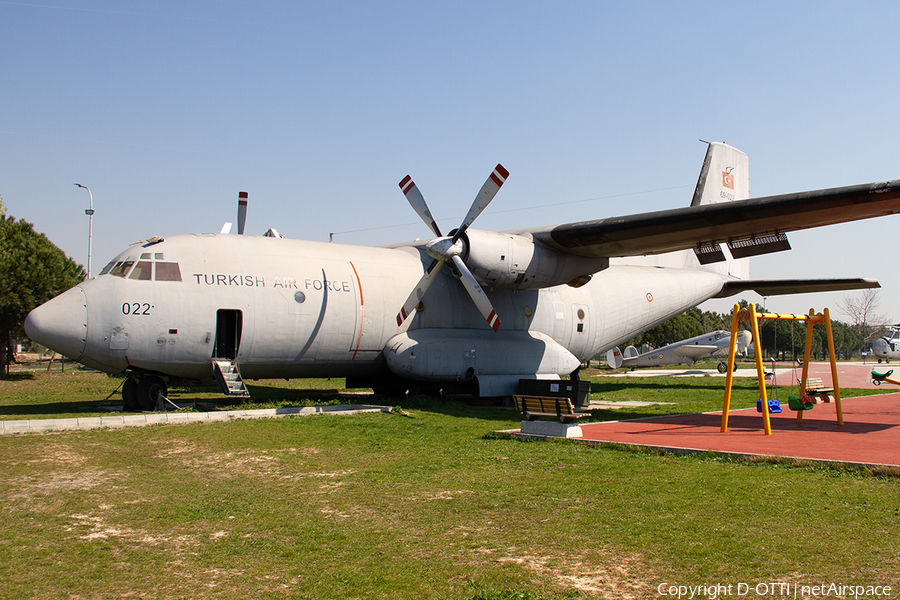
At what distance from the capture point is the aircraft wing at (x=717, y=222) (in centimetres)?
1431

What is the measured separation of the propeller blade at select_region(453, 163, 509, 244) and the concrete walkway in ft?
17.2

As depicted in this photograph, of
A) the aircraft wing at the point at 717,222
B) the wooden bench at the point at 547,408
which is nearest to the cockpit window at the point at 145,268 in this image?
the wooden bench at the point at 547,408

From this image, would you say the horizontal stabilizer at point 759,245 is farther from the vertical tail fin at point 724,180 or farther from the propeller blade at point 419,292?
the propeller blade at point 419,292

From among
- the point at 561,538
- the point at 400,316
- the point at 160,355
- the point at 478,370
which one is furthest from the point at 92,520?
the point at 478,370

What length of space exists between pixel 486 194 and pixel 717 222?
5.80 m

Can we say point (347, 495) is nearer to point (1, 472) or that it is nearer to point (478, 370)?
point (1, 472)

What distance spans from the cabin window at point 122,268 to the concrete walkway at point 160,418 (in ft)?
10.3

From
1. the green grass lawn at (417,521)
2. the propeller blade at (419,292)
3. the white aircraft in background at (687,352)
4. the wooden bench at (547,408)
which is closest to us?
the green grass lawn at (417,521)

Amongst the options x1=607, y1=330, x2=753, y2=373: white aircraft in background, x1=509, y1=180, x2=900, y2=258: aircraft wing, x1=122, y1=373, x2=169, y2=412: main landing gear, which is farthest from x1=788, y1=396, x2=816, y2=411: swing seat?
x1=607, y1=330, x2=753, y2=373: white aircraft in background

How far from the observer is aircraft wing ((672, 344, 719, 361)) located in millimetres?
47156

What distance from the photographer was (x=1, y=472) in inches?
364

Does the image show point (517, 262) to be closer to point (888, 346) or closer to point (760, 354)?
point (760, 354)

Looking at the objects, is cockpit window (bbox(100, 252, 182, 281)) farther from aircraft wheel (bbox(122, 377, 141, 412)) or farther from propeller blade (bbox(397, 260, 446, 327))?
propeller blade (bbox(397, 260, 446, 327))

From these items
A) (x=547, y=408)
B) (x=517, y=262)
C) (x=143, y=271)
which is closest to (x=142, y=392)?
(x=143, y=271)
